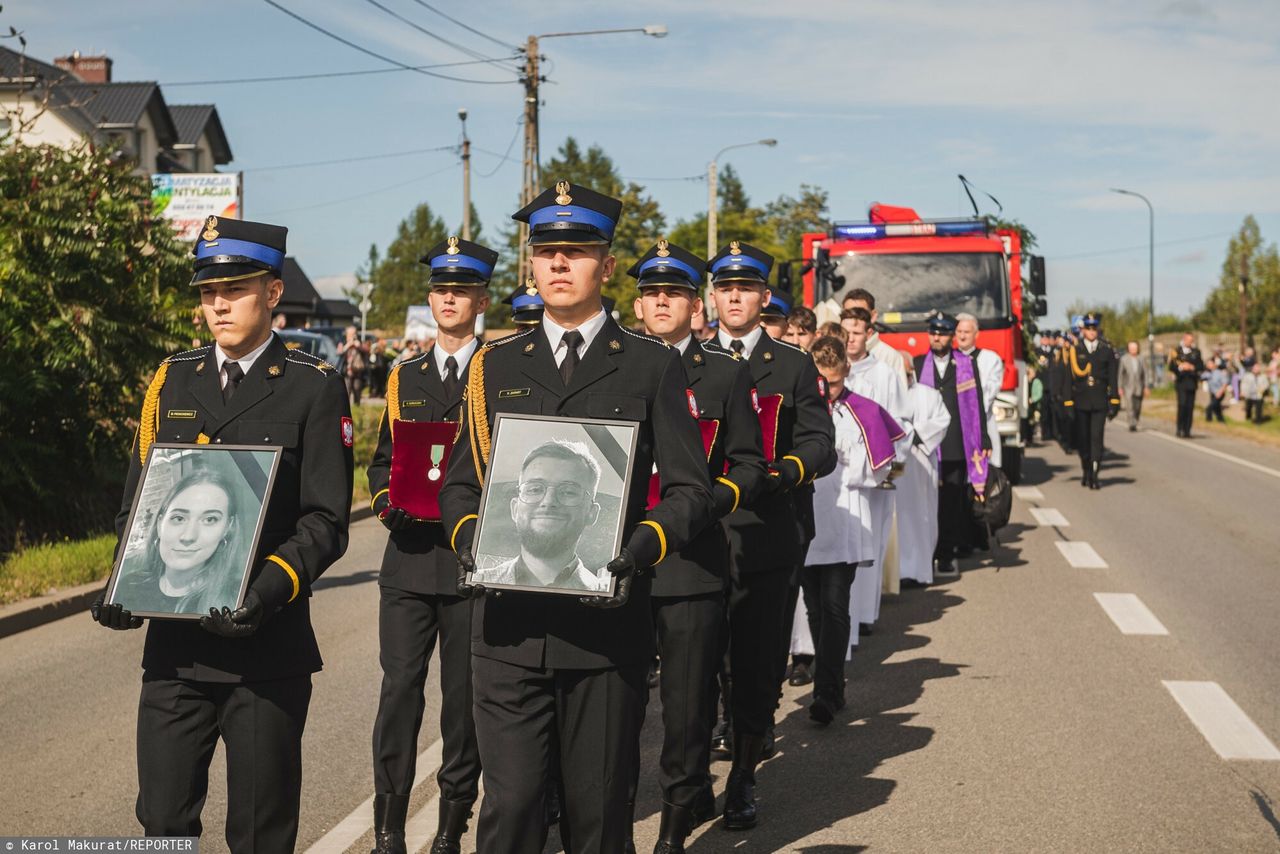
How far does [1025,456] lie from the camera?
26.9 meters

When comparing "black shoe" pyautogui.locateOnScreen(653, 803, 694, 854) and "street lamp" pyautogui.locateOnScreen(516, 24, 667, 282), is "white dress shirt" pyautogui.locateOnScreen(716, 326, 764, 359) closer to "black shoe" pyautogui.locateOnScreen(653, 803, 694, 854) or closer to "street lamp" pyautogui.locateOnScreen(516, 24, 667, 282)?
"black shoe" pyautogui.locateOnScreen(653, 803, 694, 854)

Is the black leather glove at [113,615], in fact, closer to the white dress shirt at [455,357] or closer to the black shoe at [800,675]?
the white dress shirt at [455,357]

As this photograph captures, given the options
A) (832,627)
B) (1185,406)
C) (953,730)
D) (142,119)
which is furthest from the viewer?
(142,119)

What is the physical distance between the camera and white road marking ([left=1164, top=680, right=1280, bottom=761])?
687 centimetres

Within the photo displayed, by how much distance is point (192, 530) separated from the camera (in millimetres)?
3816

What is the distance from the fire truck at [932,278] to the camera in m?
18.2

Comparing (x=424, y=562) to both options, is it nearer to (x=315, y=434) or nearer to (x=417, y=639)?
(x=417, y=639)

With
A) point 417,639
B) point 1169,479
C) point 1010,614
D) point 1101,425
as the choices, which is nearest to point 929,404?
point 1010,614

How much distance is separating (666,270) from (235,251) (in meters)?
2.19

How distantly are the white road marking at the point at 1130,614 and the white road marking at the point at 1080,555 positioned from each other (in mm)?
1581

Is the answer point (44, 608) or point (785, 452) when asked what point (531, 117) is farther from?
point (785, 452)

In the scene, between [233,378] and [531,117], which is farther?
[531,117]

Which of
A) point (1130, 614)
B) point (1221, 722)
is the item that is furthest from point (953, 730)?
point (1130, 614)

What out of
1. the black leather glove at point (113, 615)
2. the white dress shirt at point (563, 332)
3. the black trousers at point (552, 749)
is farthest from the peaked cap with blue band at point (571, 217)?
the black leather glove at point (113, 615)
